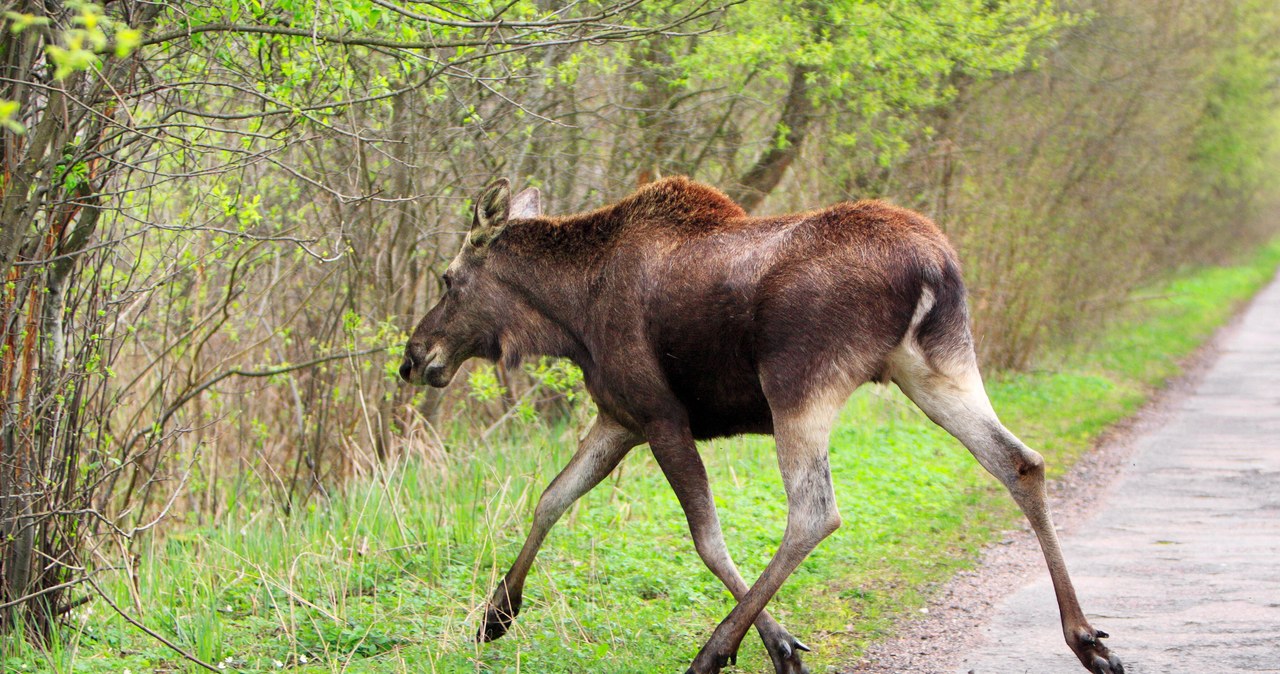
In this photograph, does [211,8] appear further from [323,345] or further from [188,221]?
[323,345]

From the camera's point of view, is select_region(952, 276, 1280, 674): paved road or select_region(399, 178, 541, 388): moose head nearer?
select_region(952, 276, 1280, 674): paved road

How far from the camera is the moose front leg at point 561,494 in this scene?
593 cm

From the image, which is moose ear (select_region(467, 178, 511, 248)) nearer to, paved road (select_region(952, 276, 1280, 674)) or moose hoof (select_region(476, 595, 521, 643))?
moose hoof (select_region(476, 595, 521, 643))

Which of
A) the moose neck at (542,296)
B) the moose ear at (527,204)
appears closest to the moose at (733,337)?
the moose neck at (542,296)

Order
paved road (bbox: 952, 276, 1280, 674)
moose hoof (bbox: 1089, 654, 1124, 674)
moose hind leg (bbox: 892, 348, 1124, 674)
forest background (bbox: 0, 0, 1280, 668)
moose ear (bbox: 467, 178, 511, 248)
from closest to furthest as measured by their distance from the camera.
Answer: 1. moose hoof (bbox: 1089, 654, 1124, 674)
2. moose hind leg (bbox: 892, 348, 1124, 674)
3. forest background (bbox: 0, 0, 1280, 668)
4. paved road (bbox: 952, 276, 1280, 674)
5. moose ear (bbox: 467, 178, 511, 248)

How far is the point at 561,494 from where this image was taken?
603cm

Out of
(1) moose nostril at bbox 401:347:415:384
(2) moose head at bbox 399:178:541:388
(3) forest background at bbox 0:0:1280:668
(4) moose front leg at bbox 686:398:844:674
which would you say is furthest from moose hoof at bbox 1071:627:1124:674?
(1) moose nostril at bbox 401:347:415:384

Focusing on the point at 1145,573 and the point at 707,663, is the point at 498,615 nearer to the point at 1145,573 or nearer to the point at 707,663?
the point at 707,663

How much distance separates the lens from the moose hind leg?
5145mm

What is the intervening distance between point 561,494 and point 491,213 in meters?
1.42

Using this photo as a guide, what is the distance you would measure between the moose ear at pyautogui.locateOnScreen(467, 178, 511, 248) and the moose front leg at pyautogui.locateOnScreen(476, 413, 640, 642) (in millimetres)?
1041

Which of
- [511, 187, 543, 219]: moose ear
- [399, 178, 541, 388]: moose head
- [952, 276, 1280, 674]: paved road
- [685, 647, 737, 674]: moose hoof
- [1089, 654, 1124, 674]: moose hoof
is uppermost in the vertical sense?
[511, 187, 543, 219]: moose ear

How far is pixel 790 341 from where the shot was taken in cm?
525

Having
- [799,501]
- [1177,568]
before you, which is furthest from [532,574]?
[1177,568]
